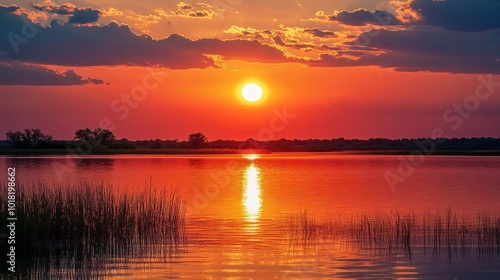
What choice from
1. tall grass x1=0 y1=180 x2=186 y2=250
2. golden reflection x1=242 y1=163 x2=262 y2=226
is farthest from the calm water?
tall grass x1=0 y1=180 x2=186 y2=250

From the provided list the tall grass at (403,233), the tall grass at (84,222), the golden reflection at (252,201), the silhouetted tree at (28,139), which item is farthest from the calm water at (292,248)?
the silhouetted tree at (28,139)

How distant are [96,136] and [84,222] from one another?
300 feet

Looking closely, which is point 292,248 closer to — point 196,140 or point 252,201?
point 252,201

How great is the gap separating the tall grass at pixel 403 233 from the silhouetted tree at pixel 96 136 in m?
86.6

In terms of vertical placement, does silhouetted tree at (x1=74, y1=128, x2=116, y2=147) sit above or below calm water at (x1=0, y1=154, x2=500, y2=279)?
above

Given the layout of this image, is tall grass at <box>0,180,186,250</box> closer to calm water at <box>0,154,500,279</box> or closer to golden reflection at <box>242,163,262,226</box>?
calm water at <box>0,154,500,279</box>

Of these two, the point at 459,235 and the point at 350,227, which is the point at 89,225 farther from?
the point at 459,235

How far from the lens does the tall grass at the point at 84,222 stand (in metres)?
16.7

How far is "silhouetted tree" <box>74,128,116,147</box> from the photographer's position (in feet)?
350

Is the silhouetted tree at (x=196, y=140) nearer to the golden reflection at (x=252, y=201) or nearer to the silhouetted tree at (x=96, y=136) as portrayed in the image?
the silhouetted tree at (x=96, y=136)

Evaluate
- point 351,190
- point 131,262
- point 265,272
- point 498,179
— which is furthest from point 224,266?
point 498,179

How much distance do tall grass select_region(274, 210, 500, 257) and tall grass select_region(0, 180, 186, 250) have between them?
4.05 m

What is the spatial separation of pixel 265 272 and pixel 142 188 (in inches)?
849

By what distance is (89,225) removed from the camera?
60.8 ft
